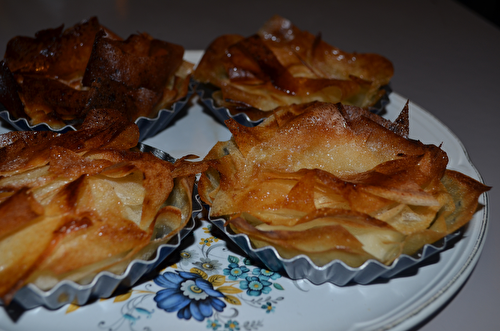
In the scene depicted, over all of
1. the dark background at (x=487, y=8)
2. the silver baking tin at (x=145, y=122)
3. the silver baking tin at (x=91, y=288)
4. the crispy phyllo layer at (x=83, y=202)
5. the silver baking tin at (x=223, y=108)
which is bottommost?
the silver baking tin at (x=91, y=288)

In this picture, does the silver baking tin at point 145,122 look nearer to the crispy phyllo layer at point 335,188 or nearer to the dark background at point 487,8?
the crispy phyllo layer at point 335,188

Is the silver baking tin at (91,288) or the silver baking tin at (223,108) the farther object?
the silver baking tin at (223,108)

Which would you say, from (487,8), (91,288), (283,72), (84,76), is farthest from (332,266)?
(487,8)

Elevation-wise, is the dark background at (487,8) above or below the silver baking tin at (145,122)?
above

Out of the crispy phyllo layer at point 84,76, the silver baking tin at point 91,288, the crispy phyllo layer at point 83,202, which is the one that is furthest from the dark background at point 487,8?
the silver baking tin at point 91,288

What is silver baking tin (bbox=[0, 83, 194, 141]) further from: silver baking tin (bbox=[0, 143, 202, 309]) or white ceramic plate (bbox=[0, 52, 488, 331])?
silver baking tin (bbox=[0, 143, 202, 309])

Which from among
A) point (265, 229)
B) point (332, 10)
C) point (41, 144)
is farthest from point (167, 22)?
point (265, 229)

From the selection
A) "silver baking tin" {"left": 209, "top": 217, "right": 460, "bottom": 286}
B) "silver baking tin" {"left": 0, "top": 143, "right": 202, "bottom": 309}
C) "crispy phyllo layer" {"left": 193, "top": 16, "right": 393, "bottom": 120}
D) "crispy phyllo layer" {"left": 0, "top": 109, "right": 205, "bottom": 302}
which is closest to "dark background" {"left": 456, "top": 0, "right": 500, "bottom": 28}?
"crispy phyllo layer" {"left": 193, "top": 16, "right": 393, "bottom": 120}
